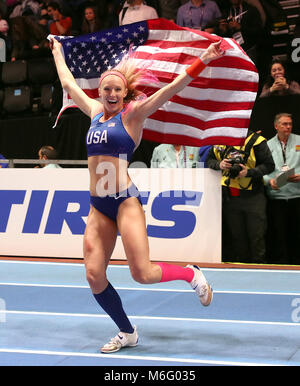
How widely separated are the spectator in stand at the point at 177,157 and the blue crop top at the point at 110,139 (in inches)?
177

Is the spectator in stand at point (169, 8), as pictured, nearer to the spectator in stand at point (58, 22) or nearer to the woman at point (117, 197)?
the spectator in stand at point (58, 22)

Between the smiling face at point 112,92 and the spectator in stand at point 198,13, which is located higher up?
the spectator in stand at point 198,13

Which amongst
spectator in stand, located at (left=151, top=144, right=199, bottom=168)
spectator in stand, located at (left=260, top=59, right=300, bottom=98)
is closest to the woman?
spectator in stand, located at (left=151, top=144, right=199, bottom=168)

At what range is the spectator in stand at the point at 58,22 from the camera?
1406 centimetres

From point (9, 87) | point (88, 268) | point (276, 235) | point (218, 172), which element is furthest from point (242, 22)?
point (88, 268)

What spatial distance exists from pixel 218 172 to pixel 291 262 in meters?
1.83

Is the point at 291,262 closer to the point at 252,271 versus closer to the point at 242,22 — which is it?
the point at 252,271

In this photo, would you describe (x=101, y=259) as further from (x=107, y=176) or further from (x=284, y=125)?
(x=284, y=125)

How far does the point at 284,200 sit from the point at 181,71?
3000 mm

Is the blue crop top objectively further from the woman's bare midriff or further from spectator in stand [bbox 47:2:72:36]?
spectator in stand [bbox 47:2:72:36]

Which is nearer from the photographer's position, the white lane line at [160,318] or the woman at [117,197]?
the woman at [117,197]

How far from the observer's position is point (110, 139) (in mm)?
5086

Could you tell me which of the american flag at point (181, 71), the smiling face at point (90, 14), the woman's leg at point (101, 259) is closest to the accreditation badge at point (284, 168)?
the american flag at point (181, 71)

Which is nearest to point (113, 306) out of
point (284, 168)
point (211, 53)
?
point (211, 53)
